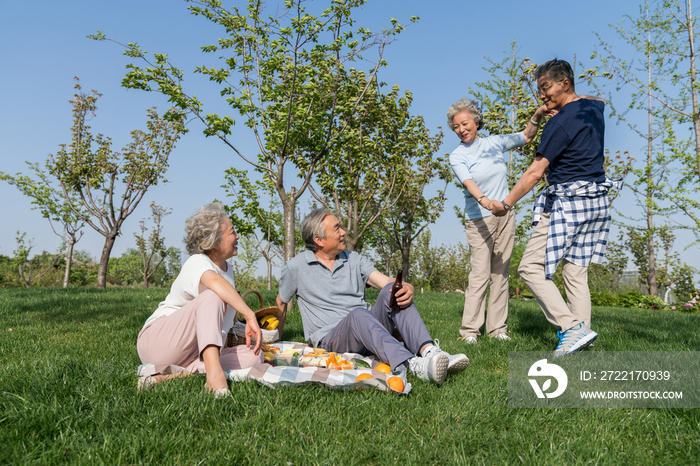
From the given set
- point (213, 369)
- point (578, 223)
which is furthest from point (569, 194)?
point (213, 369)

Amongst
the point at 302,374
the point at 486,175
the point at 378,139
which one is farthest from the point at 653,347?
the point at 378,139

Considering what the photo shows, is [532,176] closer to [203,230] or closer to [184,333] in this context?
[203,230]

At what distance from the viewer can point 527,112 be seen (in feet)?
31.6

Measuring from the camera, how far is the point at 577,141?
11.8 feet

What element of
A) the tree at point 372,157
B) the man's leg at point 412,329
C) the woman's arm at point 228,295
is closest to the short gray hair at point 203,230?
the woman's arm at point 228,295

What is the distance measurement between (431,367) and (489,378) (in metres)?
0.52

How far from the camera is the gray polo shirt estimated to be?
12.7ft

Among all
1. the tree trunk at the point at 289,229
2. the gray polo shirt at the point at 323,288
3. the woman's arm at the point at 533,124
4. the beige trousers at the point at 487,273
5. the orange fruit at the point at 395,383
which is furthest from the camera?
the tree trunk at the point at 289,229

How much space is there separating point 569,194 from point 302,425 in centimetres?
287

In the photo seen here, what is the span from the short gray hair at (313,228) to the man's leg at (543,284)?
184 centimetres

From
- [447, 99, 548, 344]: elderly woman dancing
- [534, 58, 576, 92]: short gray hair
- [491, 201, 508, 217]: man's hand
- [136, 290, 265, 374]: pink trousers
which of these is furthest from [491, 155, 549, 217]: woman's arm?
[136, 290, 265, 374]: pink trousers

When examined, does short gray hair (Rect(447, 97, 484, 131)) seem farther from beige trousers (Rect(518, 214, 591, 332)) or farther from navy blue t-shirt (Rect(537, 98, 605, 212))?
beige trousers (Rect(518, 214, 591, 332))

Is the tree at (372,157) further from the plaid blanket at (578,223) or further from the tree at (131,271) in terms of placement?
the tree at (131,271)

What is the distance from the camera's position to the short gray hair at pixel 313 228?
3.88 metres
